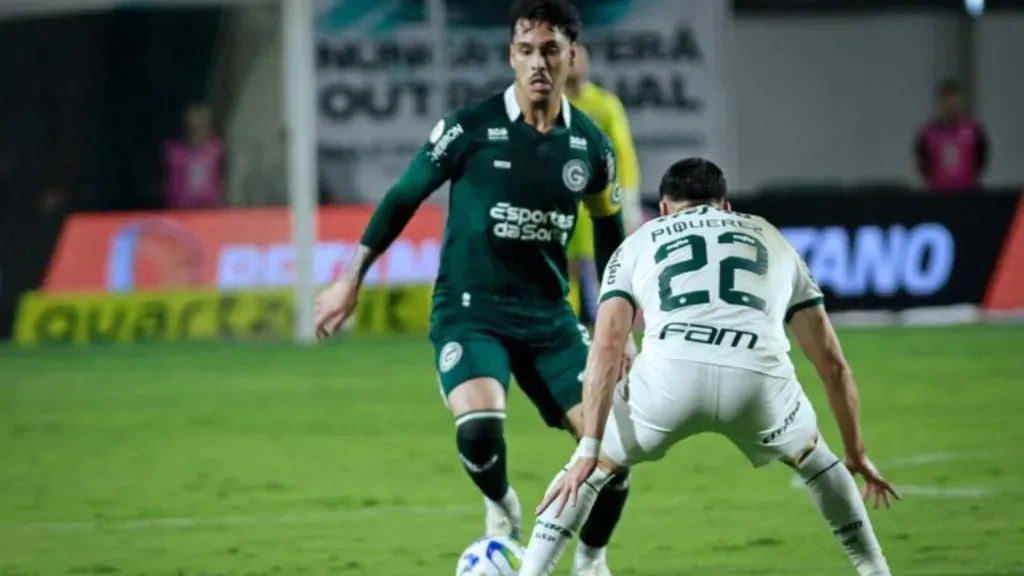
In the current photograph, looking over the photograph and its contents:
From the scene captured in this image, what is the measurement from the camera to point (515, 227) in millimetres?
8227

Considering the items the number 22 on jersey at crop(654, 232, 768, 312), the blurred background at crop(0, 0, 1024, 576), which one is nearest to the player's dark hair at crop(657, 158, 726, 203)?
the number 22 on jersey at crop(654, 232, 768, 312)

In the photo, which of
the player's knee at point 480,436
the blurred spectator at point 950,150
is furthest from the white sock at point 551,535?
the blurred spectator at point 950,150

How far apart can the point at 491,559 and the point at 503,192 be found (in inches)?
57.6

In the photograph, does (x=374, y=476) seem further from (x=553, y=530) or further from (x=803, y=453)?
(x=803, y=453)

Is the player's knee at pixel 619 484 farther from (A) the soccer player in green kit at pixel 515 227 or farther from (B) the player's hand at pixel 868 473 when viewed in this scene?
(B) the player's hand at pixel 868 473

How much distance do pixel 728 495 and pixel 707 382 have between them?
4.06m

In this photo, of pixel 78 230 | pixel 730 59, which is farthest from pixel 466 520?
pixel 730 59

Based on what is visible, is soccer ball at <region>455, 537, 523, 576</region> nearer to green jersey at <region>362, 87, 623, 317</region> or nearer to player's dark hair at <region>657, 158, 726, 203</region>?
green jersey at <region>362, 87, 623, 317</region>

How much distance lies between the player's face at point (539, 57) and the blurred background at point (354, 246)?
2118mm

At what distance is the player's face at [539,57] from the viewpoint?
320 inches

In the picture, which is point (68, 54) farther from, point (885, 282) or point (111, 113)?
point (885, 282)

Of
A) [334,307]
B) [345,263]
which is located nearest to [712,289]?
[334,307]

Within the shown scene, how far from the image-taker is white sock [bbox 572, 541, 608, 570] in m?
8.11

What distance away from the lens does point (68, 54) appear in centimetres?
2555
